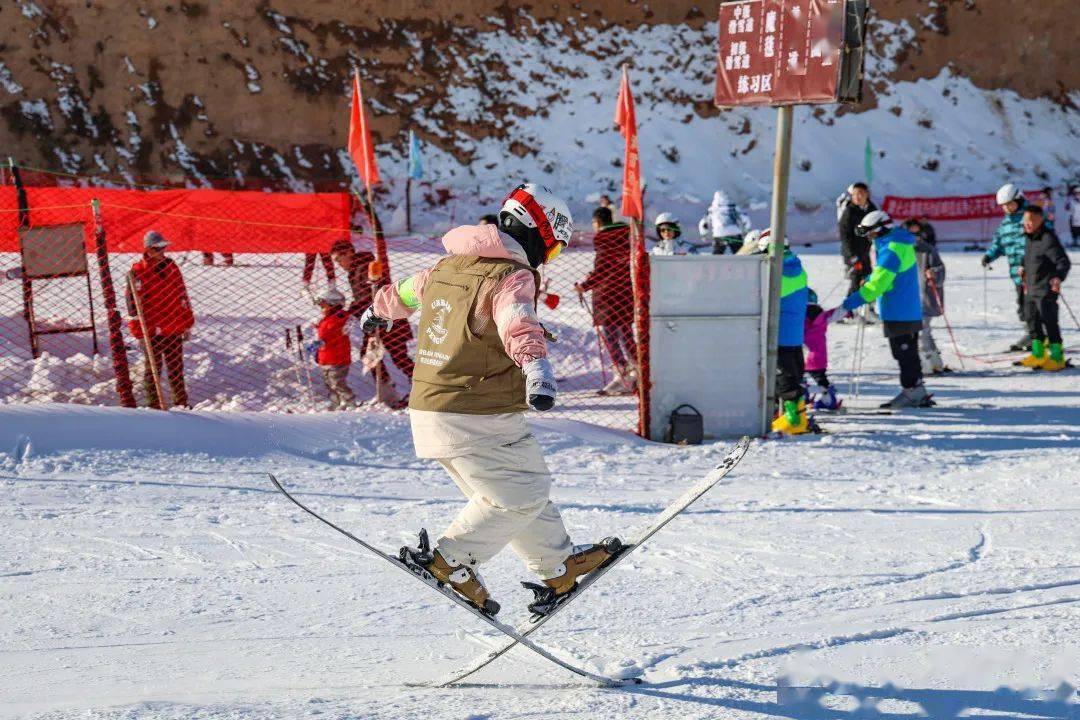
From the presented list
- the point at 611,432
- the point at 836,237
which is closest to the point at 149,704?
Answer: the point at 611,432

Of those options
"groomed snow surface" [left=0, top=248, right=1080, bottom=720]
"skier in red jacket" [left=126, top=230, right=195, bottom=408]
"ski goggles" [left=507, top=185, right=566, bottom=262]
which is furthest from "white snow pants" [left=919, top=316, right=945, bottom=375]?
"ski goggles" [left=507, top=185, right=566, bottom=262]

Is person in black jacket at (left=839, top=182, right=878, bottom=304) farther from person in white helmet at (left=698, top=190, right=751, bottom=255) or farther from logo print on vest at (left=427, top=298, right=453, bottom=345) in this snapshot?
logo print on vest at (left=427, top=298, right=453, bottom=345)

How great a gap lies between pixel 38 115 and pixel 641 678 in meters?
29.1

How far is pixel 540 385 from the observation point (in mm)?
3396

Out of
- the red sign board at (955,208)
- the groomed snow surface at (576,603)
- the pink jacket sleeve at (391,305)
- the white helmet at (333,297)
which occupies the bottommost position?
the groomed snow surface at (576,603)

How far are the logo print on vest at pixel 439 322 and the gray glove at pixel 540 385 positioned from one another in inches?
17.0

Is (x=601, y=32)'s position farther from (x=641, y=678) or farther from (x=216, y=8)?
(x=641, y=678)

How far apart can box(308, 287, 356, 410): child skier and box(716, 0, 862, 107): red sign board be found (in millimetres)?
3323

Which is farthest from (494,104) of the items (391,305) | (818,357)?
(391,305)

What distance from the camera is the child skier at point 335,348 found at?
924 centimetres

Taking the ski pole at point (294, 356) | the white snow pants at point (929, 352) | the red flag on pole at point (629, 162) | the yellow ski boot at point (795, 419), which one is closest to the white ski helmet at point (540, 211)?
the red flag on pole at point (629, 162)

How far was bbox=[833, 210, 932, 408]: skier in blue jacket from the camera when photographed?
9.11 meters

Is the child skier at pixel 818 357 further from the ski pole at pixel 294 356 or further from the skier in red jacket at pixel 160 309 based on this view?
the skier in red jacket at pixel 160 309

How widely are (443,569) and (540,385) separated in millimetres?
877
